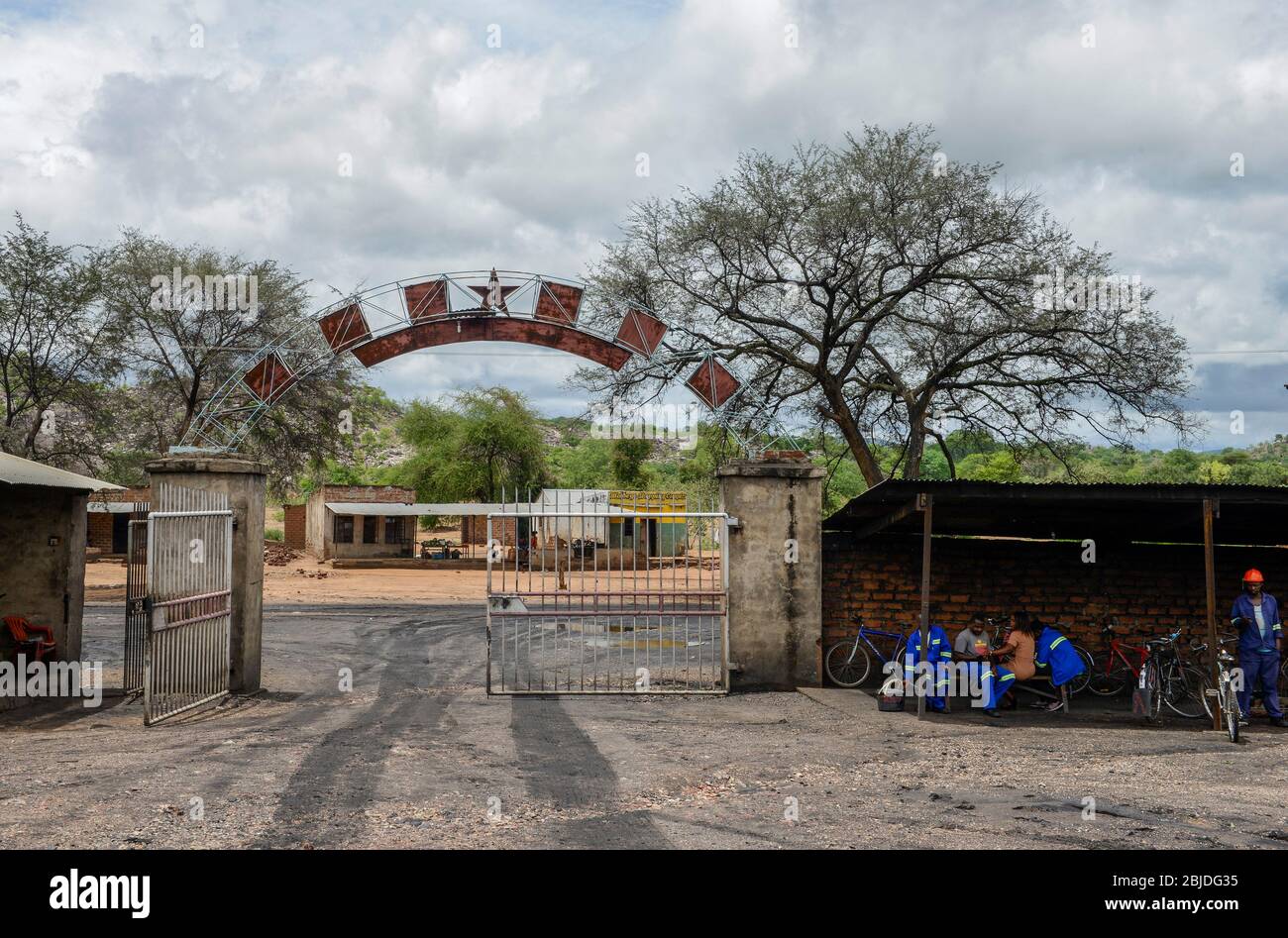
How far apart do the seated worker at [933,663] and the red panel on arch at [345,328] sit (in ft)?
27.8

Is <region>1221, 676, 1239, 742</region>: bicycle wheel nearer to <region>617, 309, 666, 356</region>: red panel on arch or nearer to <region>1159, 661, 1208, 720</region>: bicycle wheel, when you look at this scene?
<region>1159, 661, 1208, 720</region>: bicycle wheel

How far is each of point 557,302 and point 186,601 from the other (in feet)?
20.9

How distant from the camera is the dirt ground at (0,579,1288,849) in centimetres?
624

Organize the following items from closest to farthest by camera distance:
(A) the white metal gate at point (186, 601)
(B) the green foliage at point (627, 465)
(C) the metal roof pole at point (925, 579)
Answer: (A) the white metal gate at point (186, 601) → (C) the metal roof pole at point (925, 579) → (B) the green foliage at point (627, 465)

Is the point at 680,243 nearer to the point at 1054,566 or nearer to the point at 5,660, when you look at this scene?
the point at 1054,566

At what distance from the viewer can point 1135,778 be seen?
7.87 meters

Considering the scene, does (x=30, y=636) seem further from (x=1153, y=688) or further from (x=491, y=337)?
(x=1153, y=688)

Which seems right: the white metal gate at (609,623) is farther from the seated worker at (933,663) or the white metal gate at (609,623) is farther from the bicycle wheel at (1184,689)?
the bicycle wheel at (1184,689)

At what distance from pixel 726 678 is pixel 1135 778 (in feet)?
17.6

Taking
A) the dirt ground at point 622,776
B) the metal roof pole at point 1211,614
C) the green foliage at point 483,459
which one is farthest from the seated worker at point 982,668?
the green foliage at point 483,459

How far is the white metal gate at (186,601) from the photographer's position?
1037cm

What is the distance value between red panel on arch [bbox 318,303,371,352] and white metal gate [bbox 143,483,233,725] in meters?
3.03

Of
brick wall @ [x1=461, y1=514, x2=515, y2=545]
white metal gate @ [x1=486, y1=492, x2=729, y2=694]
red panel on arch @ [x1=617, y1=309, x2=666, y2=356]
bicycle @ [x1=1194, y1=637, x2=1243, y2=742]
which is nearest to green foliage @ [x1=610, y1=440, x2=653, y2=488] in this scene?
brick wall @ [x1=461, y1=514, x2=515, y2=545]
